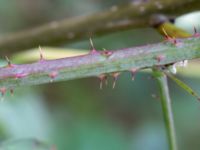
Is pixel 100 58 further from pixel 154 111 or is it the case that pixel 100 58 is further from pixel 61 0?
pixel 61 0

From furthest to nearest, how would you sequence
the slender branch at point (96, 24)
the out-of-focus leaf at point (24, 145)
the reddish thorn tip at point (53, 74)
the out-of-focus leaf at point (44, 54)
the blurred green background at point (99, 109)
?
the blurred green background at point (99, 109)
the out-of-focus leaf at point (44, 54)
the slender branch at point (96, 24)
the out-of-focus leaf at point (24, 145)
the reddish thorn tip at point (53, 74)

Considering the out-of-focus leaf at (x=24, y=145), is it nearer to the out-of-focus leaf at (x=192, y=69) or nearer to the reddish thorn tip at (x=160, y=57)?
the reddish thorn tip at (x=160, y=57)

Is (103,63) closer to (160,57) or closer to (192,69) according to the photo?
(160,57)

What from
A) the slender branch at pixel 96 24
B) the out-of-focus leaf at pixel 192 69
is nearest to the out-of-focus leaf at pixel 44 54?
the slender branch at pixel 96 24

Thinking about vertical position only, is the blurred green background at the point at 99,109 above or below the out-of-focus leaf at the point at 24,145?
above

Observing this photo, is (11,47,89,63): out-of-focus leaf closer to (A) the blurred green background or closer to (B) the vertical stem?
(A) the blurred green background

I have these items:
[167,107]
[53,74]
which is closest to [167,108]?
[167,107]

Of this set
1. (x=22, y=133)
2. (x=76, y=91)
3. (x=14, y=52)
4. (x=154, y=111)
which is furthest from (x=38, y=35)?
(x=154, y=111)
